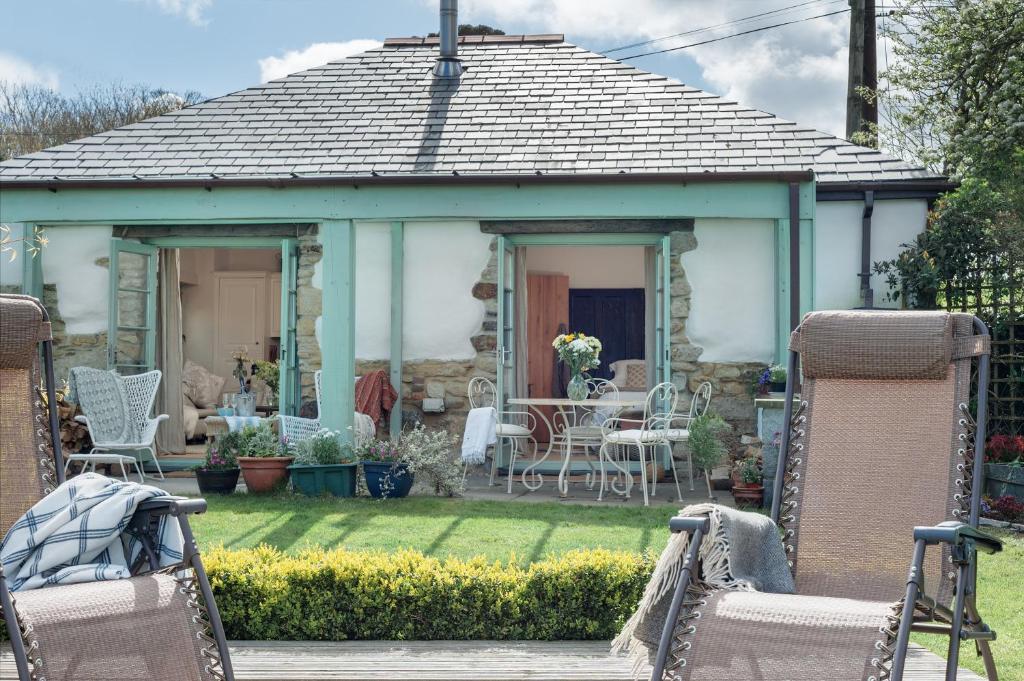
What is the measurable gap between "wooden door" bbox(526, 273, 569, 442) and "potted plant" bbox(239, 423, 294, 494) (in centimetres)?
566

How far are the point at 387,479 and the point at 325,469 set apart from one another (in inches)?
16.6

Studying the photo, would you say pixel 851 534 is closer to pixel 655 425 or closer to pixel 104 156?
pixel 655 425

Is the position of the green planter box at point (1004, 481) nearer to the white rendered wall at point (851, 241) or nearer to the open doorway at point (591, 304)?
the white rendered wall at point (851, 241)

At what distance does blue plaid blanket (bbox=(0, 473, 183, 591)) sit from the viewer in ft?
9.75

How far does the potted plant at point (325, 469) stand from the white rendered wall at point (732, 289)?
3128mm

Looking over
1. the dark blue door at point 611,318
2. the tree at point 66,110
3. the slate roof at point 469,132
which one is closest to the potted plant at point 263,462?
the slate roof at point 469,132

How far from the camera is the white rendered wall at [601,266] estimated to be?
14461mm

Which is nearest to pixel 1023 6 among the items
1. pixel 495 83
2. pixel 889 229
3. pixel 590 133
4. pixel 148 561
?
pixel 889 229

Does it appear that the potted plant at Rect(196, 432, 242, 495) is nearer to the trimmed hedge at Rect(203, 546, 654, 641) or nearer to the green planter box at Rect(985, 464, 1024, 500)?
the trimmed hedge at Rect(203, 546, 654, 641)

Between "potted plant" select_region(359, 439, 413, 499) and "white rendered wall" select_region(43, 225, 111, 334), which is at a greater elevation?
"white rendered wall" select_region(43, 225, 111, 334)

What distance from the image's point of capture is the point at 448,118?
1016cm

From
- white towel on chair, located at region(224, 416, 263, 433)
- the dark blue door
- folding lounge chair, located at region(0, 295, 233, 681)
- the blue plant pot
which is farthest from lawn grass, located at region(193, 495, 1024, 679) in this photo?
the dark blue door

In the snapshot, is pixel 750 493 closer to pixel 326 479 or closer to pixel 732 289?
pixel 732 289

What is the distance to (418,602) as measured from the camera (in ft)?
12.4
